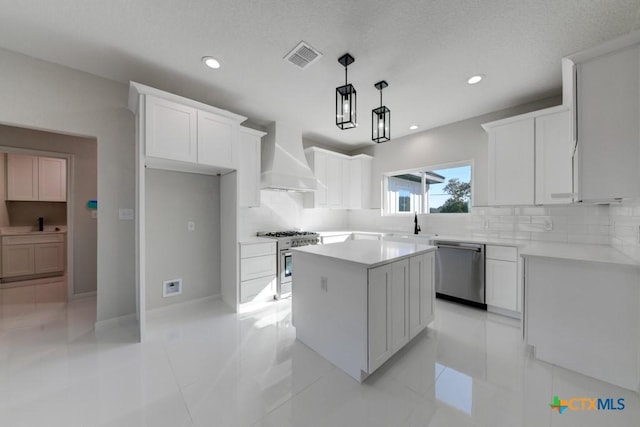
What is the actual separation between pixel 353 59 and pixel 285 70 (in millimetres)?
723

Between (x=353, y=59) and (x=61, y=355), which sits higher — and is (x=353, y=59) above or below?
above

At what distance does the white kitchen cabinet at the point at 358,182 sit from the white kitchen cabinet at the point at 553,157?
8.79 feet

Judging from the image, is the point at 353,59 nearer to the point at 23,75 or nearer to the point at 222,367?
the point at 222,367

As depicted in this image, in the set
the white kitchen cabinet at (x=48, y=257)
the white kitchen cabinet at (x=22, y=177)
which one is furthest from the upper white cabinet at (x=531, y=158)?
the white kitchen cabinet at (x=22, y=177)

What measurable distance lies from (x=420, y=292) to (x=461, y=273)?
127 cm

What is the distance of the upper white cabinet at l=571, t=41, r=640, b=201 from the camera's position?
5.08 feet

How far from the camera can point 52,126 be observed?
2355 millimetres

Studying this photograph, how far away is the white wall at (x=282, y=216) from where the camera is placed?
3802 mm

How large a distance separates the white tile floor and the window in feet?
6.69

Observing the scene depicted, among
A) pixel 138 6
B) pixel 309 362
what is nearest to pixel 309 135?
pixel 138 6

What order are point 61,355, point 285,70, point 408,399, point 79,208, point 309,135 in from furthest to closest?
1. point 309,135
2. point 79,208
3. point 285,70
4. point 61,355
5. point 408,399

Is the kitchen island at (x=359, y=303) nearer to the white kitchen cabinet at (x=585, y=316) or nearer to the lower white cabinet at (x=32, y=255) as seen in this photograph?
the white kitchen cabinet at (x=585, y=316)

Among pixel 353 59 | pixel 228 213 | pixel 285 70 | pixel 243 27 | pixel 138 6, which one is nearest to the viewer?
pixel 138 6

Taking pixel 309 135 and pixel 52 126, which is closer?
pixel 52 126
